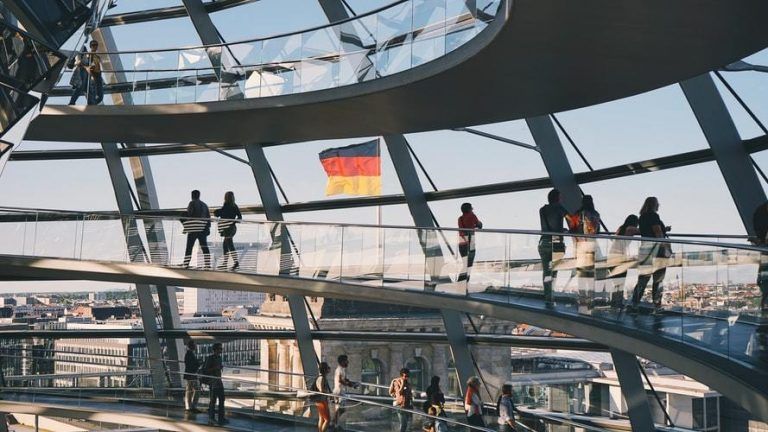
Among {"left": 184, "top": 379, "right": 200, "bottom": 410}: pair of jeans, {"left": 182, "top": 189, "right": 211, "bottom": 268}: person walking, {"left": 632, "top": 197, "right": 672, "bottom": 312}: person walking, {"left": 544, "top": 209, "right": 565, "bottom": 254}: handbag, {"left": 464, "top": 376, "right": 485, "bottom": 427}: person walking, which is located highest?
{"left": 182, "top": 189, "right": 211, "bottom": 268}: person walking

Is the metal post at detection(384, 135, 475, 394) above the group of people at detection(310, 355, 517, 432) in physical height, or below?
above

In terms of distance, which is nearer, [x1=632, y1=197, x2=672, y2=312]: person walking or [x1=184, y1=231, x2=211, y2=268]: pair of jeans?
[x1=632, y1=197, x2=672, y2=312]: person walking

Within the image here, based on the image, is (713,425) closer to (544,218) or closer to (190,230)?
(544,218)

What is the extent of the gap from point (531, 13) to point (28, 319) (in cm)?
2167

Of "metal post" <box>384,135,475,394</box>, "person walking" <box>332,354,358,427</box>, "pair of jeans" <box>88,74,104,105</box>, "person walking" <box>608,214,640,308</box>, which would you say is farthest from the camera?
"metal post" <box>384,135,475,394</box>

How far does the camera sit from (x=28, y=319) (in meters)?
28.5

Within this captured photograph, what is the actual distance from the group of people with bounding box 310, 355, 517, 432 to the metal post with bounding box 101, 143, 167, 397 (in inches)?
249

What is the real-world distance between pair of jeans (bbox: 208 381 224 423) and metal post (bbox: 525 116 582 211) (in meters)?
8.67

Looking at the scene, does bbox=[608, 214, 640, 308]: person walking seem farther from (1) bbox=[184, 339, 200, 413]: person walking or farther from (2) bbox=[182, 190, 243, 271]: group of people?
(1) bbox=[184, 339, 200, 413]: person walking

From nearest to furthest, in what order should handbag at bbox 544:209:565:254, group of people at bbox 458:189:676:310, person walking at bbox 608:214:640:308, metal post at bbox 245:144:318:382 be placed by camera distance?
group of people at bbox 458:189:676:310 → person walking at bbox 608:214:640:308 → handbag at bbox 544:209:565:254 → metal post at bbox 245:144:318:382

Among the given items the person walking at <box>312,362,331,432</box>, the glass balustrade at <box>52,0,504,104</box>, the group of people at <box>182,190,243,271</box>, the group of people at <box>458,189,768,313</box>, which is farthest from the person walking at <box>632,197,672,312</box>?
the group of people at <box>182,190,243,271</box>

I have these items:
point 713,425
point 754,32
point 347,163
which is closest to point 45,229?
point 347,163

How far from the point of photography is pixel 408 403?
18953 mm

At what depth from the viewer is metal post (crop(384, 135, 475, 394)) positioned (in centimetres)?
2300
